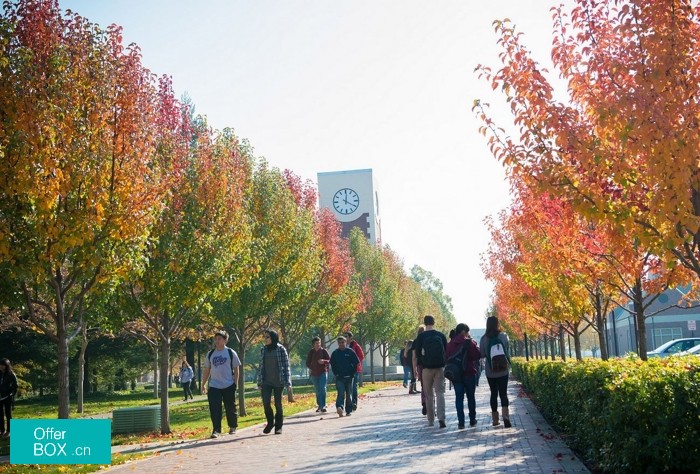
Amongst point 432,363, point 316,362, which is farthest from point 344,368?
point 432,363

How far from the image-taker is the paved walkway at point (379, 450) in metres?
9.98

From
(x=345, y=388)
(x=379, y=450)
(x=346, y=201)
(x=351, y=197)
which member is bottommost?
(x=379, y=450)

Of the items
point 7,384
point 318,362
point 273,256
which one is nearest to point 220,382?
point 7,384

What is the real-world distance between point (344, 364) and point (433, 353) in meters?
4.92

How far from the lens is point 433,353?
601 inches

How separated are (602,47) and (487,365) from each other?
25.2ft

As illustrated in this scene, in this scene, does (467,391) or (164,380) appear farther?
(164,380)

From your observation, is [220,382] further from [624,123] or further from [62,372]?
[624,123]

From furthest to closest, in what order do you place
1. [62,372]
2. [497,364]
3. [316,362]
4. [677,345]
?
[677,345] → [316,362] → [497,364] → [62,372]

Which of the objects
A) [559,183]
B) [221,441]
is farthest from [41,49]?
[559,183]

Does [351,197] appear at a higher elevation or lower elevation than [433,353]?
higher

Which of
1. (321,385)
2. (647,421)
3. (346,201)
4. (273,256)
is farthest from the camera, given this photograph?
(346,201)

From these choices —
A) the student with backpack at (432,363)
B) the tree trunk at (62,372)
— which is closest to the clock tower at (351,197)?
the student with backpack at (432,363)

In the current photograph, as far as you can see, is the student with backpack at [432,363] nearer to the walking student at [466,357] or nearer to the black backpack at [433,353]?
the black backpack at [433,353]
